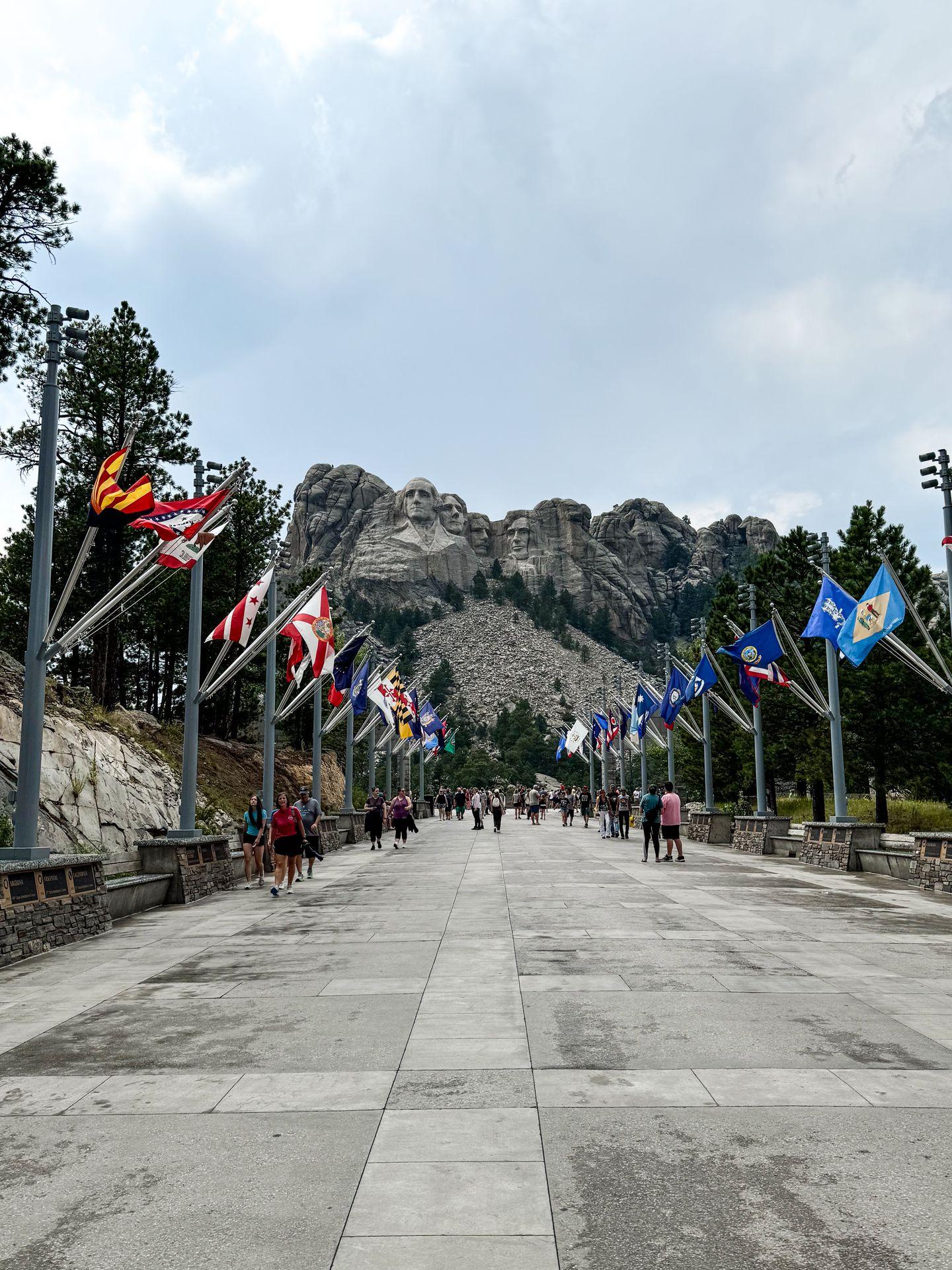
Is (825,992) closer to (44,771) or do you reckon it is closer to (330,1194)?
(330,1194)

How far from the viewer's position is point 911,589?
3297cm

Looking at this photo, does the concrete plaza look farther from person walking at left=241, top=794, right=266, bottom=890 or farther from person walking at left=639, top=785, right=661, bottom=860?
person walking at left=639, top=785, right=661, bottom=860

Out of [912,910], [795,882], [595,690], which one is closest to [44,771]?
[795,882]

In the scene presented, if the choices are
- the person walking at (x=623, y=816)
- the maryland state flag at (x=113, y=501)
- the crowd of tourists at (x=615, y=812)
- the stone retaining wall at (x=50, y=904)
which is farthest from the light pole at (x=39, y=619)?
the person walking at (x=623, y=816)

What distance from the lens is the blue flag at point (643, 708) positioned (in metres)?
35.7

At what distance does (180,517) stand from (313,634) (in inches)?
213

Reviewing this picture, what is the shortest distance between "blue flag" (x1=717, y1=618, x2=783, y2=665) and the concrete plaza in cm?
1255

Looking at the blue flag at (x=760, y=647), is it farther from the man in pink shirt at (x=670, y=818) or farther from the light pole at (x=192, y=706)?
the light pole at (x=192, y=706)

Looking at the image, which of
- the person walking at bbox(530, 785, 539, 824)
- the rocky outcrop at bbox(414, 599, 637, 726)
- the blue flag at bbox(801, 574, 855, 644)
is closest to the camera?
the blue flag at bbox(801, 574, 855, 644)

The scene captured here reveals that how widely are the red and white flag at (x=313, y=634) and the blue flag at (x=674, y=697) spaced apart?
14.2 m

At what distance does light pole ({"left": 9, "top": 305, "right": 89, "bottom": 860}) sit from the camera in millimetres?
10836

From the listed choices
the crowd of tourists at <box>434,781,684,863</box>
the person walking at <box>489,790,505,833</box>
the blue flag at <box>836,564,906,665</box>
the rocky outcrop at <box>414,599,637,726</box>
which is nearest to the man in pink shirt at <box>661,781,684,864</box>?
the crowd of tourists at <box>434,781,684,863</box>

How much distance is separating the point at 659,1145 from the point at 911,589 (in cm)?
3194

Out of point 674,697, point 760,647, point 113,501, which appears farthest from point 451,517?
point 113,501
